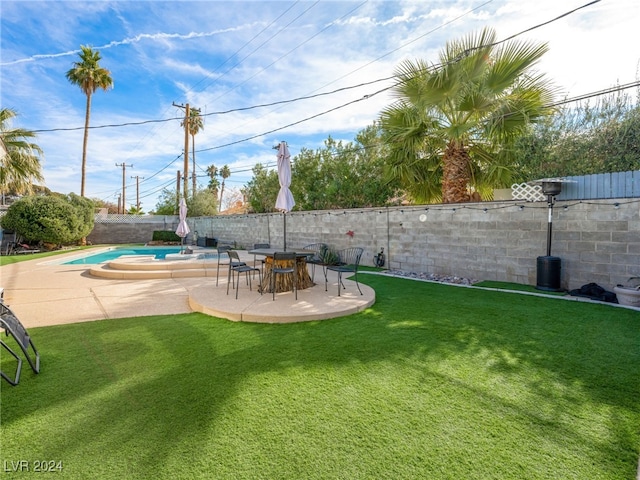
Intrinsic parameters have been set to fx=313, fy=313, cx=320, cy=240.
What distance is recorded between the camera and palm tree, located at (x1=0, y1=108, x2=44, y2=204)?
1334 centimetres

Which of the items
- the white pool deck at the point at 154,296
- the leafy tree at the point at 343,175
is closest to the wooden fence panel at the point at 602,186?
the white pool deck at the point at 154,296

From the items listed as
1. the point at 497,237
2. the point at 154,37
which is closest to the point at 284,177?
the point at 497,237

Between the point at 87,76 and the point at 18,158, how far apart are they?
8.77 metres

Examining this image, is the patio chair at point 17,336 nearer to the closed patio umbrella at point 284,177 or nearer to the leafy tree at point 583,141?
the closed patio umbrella at point 284,177

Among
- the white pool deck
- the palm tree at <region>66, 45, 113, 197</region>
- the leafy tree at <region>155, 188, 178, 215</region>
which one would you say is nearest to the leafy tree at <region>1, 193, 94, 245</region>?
the palm tree at <region>66, 45, 113, 197</region>

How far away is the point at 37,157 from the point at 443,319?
18.3m

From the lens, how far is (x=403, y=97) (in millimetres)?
8398

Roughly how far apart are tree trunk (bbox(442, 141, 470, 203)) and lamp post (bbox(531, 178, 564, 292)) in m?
2.13

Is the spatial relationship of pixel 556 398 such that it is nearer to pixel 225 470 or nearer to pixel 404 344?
pixel 404 344

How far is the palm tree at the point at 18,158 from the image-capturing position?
13.3 m

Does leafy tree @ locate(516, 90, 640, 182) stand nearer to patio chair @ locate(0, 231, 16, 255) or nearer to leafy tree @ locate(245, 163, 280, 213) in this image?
leafy tree @ locate(245, 163, 280, 213)

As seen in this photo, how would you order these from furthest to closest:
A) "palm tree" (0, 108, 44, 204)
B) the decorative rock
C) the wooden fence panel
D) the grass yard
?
1. "palm tree" (0, 108, 44, 204)
2. the decorative rock
3. the wooden fence panel
4. the grass yard

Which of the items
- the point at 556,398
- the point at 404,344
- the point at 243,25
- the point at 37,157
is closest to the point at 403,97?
the point at 243,25

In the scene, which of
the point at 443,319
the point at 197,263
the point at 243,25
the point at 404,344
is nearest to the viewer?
the point at 404,344
